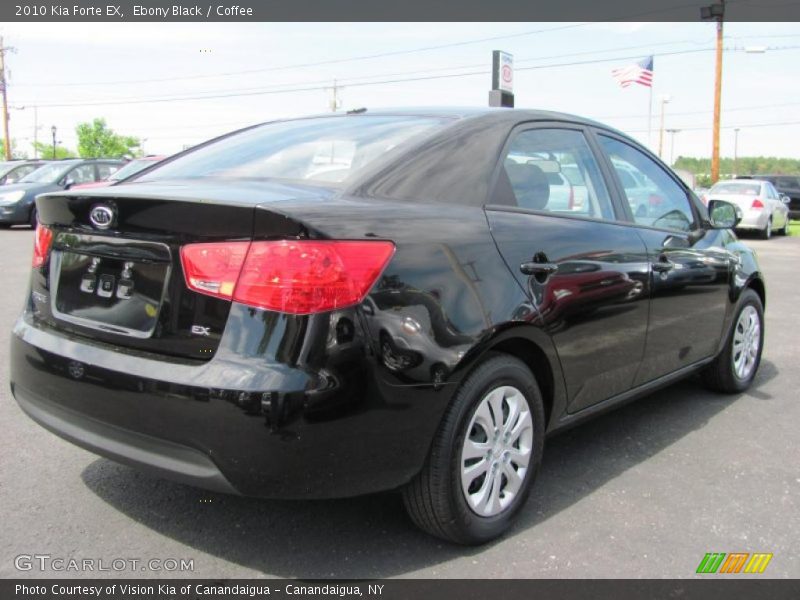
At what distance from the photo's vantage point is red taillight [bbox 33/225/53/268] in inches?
108

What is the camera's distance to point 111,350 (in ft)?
7.82

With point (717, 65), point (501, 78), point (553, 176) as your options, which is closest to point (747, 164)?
point (717, 65)

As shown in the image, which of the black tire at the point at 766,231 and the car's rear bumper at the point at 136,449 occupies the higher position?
the black tire at the point at 766,231

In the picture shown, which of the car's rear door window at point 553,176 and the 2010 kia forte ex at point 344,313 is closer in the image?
the 2010 kia forte ex at point 344,313

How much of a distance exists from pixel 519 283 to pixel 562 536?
3.23 ft

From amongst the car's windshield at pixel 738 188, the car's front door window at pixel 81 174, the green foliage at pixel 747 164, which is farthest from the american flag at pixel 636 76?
the green foliage at pixel 747 164

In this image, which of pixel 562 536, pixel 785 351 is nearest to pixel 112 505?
pixel 562 536

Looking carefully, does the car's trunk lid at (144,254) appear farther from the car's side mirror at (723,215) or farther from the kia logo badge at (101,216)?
the car's side mirror at (723,215)

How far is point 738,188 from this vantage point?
59.6 feet

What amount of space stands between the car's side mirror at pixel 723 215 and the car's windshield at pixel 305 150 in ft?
7.72

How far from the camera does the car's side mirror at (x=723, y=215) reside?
456cm

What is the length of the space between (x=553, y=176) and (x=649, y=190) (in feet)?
A: 3.24

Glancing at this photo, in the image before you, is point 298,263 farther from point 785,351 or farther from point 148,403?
point 785,351

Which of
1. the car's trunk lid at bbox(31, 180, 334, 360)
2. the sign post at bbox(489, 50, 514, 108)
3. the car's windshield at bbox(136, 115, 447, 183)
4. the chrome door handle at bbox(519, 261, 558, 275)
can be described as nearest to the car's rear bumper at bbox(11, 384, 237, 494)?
the car's trunk lid at bbox(31, 180, 334, 360)
